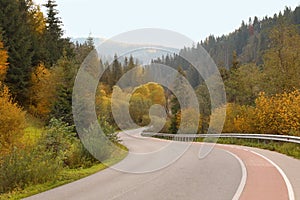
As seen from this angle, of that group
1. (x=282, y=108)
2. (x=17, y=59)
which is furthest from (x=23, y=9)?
(x=282, y=108)

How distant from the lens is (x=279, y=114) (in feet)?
90.2

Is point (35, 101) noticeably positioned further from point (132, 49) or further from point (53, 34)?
point (132, 49)

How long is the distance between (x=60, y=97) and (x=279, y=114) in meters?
20.2

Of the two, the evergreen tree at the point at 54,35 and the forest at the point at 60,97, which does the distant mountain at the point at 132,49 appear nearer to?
the forest at the point at 60,97

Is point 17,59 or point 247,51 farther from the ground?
point 247,51

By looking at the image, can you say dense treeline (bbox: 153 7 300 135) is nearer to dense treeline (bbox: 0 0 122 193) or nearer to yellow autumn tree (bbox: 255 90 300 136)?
yellow autumn tree (bbox: 255 90 300 136)

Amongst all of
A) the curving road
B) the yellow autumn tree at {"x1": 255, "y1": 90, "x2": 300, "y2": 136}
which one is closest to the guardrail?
the yellow autumn tree at {"x1": 255, "y1": 90, "x2": 300, "y2": 136}

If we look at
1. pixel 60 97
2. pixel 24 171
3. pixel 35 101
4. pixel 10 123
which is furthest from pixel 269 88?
pixel 24 171

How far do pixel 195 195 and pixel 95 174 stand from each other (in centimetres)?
548

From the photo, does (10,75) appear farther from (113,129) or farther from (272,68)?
(272,68)

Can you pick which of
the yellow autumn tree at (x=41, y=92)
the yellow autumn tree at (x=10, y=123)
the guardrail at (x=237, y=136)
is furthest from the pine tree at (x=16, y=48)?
the guardrail at (x=237, y=136)

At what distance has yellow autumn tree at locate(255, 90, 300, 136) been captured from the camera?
26.7 m

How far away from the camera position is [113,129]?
2108 cm

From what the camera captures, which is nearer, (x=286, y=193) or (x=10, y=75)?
(x=286, y=193)
